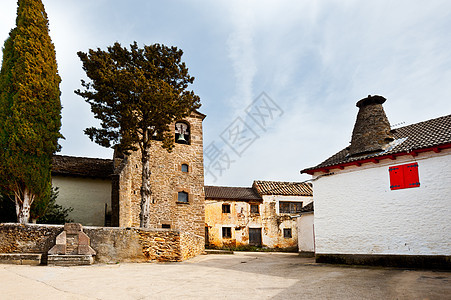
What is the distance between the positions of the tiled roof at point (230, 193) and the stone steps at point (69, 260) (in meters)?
17.5

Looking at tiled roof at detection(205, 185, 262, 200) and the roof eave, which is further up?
the roof eave

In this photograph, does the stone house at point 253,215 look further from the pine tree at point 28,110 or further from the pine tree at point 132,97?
the pine tree at point 28,110

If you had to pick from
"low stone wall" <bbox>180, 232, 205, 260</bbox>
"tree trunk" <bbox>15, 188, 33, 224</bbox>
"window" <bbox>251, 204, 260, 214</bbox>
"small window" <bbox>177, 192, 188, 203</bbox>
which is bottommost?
"low stone wall" <bbox>180, 232, 205, 260</bbox>

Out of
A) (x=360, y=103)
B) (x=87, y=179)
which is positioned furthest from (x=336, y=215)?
(x=87, y=179)

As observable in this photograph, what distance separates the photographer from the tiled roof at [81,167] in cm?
1969

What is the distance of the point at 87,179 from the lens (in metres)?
20.3

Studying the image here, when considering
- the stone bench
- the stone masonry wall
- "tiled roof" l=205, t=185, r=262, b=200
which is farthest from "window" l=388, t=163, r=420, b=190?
"tiled roof" l=205, t=185, r=262, b=200

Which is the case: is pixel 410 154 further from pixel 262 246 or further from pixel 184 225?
pixel 262 246

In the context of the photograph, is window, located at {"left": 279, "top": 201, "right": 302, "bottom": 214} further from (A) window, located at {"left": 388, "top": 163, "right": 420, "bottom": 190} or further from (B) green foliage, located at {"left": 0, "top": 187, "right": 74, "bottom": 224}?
(A) window, located at {"left": 388, "top": 163, "right": 420, "bottom": 190}

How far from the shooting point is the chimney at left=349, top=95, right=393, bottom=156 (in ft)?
42.3

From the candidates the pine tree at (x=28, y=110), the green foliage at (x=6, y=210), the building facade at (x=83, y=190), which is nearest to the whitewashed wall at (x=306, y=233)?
the building facade at (x=83, y=190)

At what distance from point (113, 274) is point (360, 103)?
38.5ft

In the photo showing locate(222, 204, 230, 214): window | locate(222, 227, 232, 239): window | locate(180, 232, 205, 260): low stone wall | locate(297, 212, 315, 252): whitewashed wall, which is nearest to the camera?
locate(180, 232, 205, 260): low stone wall

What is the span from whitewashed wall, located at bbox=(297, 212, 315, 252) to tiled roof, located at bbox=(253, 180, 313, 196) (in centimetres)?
816
